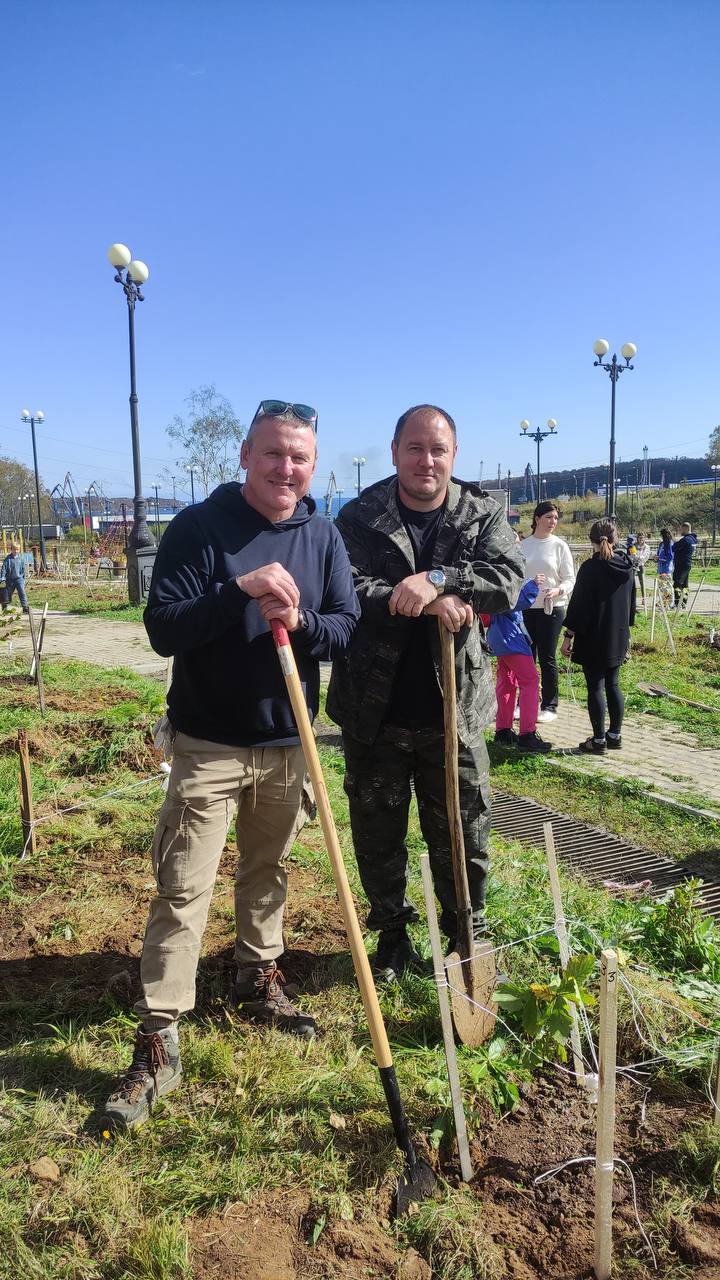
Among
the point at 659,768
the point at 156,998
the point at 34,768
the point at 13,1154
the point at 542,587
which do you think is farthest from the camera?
the point at 542,587

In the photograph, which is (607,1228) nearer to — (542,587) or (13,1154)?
(13,1154)

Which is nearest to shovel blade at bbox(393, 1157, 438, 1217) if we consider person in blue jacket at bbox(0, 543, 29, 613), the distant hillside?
person in blue jacket at bbox(0, 543, 29, 613)

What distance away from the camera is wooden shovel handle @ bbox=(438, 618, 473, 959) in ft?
8.59

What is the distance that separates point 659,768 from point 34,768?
4.72 meters

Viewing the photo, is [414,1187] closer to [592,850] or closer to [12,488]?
[592,850]

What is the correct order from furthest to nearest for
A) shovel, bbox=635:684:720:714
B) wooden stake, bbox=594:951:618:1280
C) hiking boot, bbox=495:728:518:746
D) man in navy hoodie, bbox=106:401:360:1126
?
shovel, bbox=635:684:720:714 < hiking boot, bbox=495:728:518:746 < man in navy hoodie, bbox=106:401:360:1126 < wooden stake, bbox=594:951:618:1280

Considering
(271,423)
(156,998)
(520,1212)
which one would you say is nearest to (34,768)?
(156,998)

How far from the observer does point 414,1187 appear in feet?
6.89

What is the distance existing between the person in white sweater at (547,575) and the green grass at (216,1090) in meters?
3.50

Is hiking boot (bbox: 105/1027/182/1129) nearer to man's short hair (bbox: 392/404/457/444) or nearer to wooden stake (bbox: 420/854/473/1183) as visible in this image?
wooden stake (bbox: 420/854/473/1183)

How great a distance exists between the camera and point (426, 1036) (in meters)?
2.74

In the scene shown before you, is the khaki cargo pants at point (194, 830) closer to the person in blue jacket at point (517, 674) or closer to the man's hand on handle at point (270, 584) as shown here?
the man's hand on handle at point (270, 584)

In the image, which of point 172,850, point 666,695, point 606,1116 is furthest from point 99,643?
point 606,1116

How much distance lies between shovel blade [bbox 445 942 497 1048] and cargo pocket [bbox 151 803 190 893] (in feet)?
2.83
